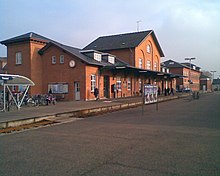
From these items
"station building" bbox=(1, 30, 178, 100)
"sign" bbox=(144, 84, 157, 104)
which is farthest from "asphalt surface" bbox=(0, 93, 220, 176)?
"station building" bbox=(1, 30, 178, 100)

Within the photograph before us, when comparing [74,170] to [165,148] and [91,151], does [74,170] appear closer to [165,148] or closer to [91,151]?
[91,151]

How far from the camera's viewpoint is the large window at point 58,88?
31.4 m

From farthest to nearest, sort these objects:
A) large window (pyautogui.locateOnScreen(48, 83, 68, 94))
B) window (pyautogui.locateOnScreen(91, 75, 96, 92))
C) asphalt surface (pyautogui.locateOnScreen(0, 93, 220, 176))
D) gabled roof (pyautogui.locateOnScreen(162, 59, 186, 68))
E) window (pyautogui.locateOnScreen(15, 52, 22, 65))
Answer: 1. gabled roof (pyautogui.locateOnScreen(162, 59, 186, 68))
2. window (pyautogui.locateOnScreen(15, 52, 22, 65))
3. large window (pyautogui.locateOnScreen(48, 83, 68, 94))
4. window (pyautogui.locateOnScreen(91, 75, 96, 92))
5. asphalt surface (pyautogui.locateOnScreen(0, 93, 220, 176))

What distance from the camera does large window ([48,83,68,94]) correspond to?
103ft

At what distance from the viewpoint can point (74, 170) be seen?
545 cm

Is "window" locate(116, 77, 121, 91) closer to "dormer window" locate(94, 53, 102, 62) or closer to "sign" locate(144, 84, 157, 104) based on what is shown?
"dormer window" locate(94, 53, 102, 62)

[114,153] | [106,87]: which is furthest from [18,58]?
[114,153]

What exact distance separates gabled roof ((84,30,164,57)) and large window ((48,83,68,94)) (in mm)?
16426

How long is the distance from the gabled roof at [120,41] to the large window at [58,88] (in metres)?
16.4

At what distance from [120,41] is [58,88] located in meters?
19.7

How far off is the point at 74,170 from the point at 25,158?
5.71 ft

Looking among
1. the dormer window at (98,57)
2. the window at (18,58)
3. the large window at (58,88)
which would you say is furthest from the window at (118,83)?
the window at (18,58)

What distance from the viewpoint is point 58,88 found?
105 feet

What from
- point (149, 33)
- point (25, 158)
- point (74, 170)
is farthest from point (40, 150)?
point (149, 33)
